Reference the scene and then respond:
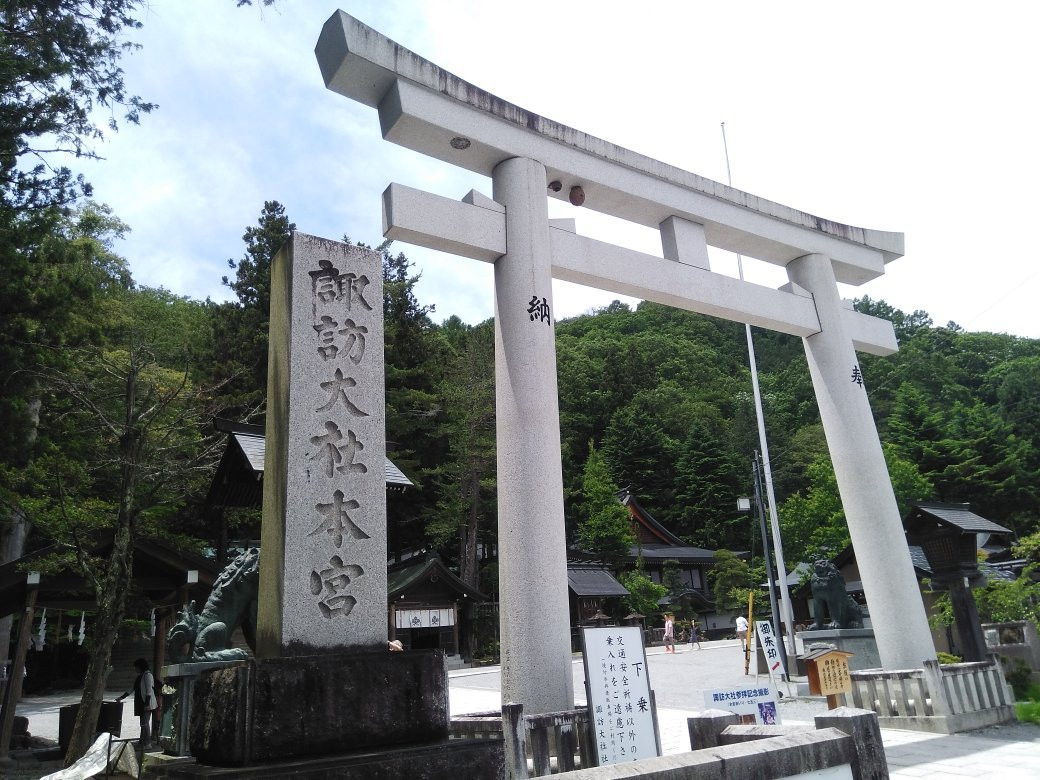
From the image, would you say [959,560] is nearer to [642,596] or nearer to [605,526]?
[642,596]

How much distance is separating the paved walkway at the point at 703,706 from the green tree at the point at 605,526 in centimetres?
1081

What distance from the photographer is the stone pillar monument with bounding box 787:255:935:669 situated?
8.88 meters

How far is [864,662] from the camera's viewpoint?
35.8 feet

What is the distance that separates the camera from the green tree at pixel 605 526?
3180 centimetres

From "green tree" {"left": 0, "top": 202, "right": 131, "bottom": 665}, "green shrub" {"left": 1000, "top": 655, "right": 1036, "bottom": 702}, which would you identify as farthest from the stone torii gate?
"green tree" {"left": 0, "top": 202, "right": 131, "bottom": 665}

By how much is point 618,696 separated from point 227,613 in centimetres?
377

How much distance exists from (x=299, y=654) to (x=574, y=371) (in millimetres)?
46079

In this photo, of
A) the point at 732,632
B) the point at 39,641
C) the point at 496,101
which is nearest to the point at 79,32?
the point at 496,101

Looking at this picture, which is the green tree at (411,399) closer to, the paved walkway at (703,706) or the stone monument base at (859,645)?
the paved walkway at (703,706)

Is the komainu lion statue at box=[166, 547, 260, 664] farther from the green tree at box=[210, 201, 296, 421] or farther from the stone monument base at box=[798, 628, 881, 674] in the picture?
the green tree at box=[210, 201, 296, 421]

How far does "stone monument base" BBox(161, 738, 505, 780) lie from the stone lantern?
30.5 feet

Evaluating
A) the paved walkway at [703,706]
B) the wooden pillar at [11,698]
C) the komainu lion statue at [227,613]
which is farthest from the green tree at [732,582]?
the komainu lion statue at [227,613]

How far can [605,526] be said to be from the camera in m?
31.9

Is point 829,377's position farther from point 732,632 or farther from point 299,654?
point 732,632
